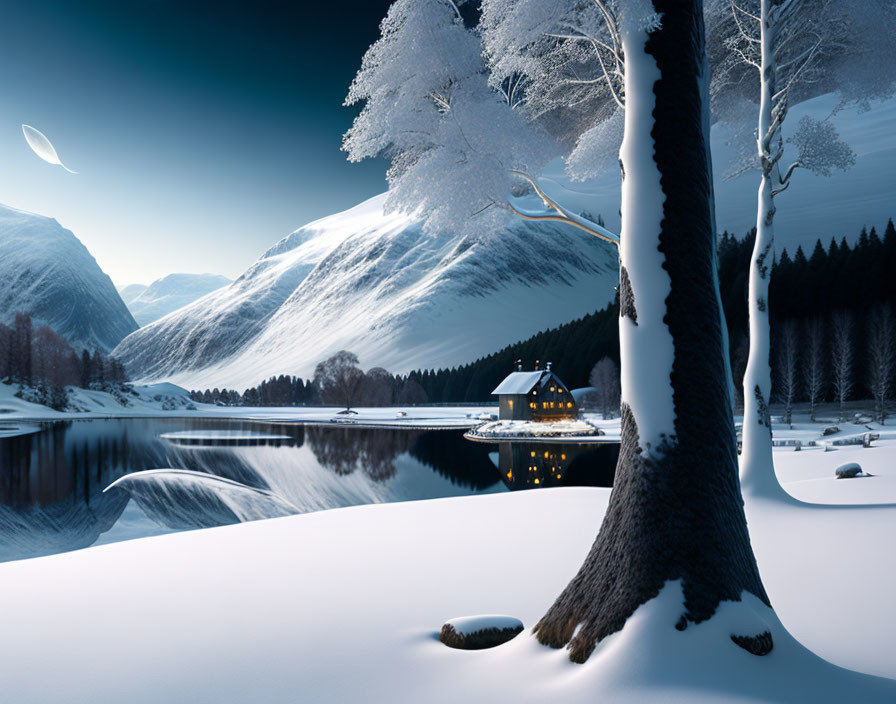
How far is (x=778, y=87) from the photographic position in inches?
477

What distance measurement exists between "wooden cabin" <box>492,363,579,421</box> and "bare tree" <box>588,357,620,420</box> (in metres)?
10.8

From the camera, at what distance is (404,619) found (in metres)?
5.59

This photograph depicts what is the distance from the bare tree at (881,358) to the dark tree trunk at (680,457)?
48.0 meters

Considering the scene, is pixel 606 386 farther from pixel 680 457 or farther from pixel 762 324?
pixel 680 457

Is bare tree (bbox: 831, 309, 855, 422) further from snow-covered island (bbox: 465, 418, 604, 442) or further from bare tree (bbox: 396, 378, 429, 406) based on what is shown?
bare tree (bbox: 396, 378, 429, 406)

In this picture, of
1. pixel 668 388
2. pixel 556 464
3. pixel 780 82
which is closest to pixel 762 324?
pixel 780 82

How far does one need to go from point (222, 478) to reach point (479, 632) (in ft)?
58.1

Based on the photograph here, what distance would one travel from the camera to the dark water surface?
1631cm

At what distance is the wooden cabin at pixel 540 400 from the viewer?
65.4 meters

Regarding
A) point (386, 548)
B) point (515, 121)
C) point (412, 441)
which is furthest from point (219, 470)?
point (515, 121)

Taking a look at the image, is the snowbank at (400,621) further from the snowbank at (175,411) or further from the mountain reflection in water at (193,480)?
the snowbank at (175,411)

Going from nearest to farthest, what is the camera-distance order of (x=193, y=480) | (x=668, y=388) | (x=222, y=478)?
(x=668, y=388) < (x=193, y=480) < (x=222, y=478)

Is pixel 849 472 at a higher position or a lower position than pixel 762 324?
lower

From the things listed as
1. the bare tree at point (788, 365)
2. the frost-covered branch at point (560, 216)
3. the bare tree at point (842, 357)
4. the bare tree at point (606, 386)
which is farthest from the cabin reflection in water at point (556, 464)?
the bare tree at point (606, 386)
